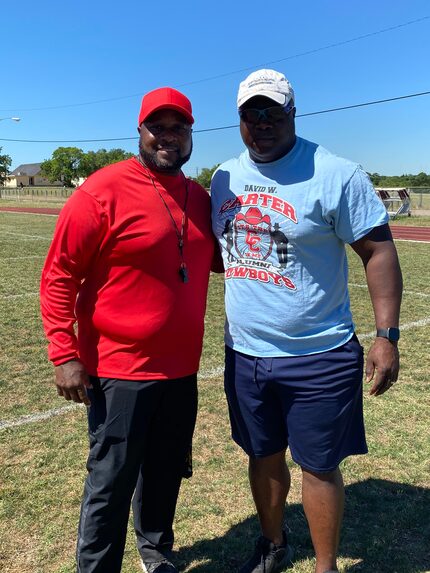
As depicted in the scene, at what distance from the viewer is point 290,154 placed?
85.7 inches

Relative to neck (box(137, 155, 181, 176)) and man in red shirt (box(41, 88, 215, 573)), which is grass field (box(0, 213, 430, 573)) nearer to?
man in red shirt (box(41, 88, 215, 573))

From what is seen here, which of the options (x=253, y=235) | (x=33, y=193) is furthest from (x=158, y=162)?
(x=33, y=193)

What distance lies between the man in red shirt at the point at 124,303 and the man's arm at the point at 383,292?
695mm

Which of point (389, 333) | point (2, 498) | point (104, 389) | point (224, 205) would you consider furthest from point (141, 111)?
point (2, 498)

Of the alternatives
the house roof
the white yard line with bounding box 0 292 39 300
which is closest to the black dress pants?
the white yard line with bounding box 0 292 39 300

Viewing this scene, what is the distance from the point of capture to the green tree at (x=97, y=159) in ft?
311

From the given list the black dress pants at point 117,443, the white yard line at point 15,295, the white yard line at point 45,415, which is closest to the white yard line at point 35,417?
the white yard line at point 45,415

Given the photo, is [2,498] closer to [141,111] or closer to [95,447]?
[95,447]

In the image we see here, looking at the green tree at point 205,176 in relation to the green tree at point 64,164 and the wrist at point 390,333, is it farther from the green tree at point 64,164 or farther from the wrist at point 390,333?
the wrist at point 390,333

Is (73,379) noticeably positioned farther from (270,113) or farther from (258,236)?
(270,113)

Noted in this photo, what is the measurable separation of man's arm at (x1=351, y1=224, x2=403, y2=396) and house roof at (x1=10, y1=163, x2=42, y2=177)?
131m

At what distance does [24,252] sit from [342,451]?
1159 cm

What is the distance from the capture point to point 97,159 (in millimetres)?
99000

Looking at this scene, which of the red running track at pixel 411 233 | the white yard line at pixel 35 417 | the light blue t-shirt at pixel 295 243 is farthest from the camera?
the red running track at pixel 411 233
